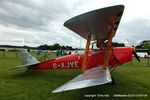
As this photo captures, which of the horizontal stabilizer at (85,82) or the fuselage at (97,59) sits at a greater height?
the fuselage at (97,59)

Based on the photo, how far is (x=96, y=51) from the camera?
17.3ft

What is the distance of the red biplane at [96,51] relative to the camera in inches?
115

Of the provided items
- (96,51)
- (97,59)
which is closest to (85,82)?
(97,59)

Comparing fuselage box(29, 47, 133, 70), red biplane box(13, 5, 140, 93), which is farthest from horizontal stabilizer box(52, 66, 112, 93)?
fuselage box(29, 47, 133, 70)

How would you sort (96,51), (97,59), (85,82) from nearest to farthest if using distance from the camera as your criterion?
(85,82)
(97,59)
(96,51)

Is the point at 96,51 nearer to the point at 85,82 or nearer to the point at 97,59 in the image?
the point at 97,59

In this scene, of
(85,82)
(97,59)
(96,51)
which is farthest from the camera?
(96,51)

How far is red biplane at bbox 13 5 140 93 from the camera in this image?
2.91 metres

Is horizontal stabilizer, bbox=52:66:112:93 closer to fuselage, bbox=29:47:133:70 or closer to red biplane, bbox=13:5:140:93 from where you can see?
red biplane, bbox=13:5:140:93

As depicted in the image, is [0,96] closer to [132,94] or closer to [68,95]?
[68,95]

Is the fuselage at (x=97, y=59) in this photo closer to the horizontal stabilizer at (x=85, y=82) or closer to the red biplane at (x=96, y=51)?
the red biplane at (x=96, y=51)

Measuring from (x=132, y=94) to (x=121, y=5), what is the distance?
320 centimetres

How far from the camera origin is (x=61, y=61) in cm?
597

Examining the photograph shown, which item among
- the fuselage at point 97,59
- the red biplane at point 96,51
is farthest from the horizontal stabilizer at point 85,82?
the fuselage at point 97,59
